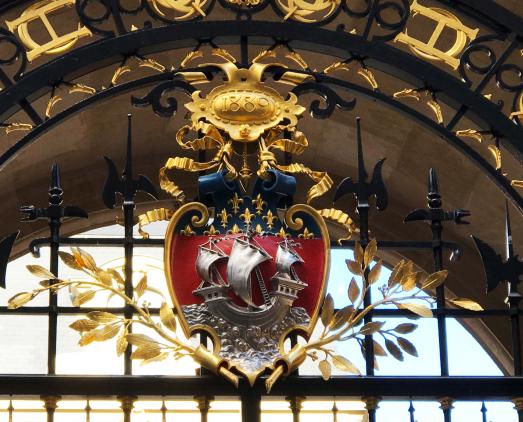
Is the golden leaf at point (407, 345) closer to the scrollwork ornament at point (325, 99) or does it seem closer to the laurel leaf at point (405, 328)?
the laurel leaf at point (405, 328)

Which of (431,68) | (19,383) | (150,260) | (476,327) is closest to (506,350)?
(476,327)

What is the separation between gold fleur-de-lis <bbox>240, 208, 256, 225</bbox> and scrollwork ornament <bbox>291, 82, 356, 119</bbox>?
55 centimetres

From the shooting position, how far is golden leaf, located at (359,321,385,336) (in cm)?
746

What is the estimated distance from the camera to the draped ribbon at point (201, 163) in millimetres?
7672

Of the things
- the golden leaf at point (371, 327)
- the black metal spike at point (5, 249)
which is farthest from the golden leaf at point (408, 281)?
the black metal spike at point (5, 249)

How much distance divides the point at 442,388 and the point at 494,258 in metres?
0.66

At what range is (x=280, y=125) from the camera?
26.0 feet

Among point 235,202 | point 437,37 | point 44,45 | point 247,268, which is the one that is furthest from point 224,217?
point 437,37

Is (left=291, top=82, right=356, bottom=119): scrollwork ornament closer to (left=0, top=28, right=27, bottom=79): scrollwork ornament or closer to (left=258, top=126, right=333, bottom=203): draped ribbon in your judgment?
(left=258, top=126, right=333, bottom=203): draped ribbon

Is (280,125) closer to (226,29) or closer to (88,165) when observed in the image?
(226,29)

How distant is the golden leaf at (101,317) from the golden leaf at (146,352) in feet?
0.68

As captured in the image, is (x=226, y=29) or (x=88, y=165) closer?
(x=226, y=29)

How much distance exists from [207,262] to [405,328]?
92 centimetres

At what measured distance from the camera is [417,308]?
298 inches
